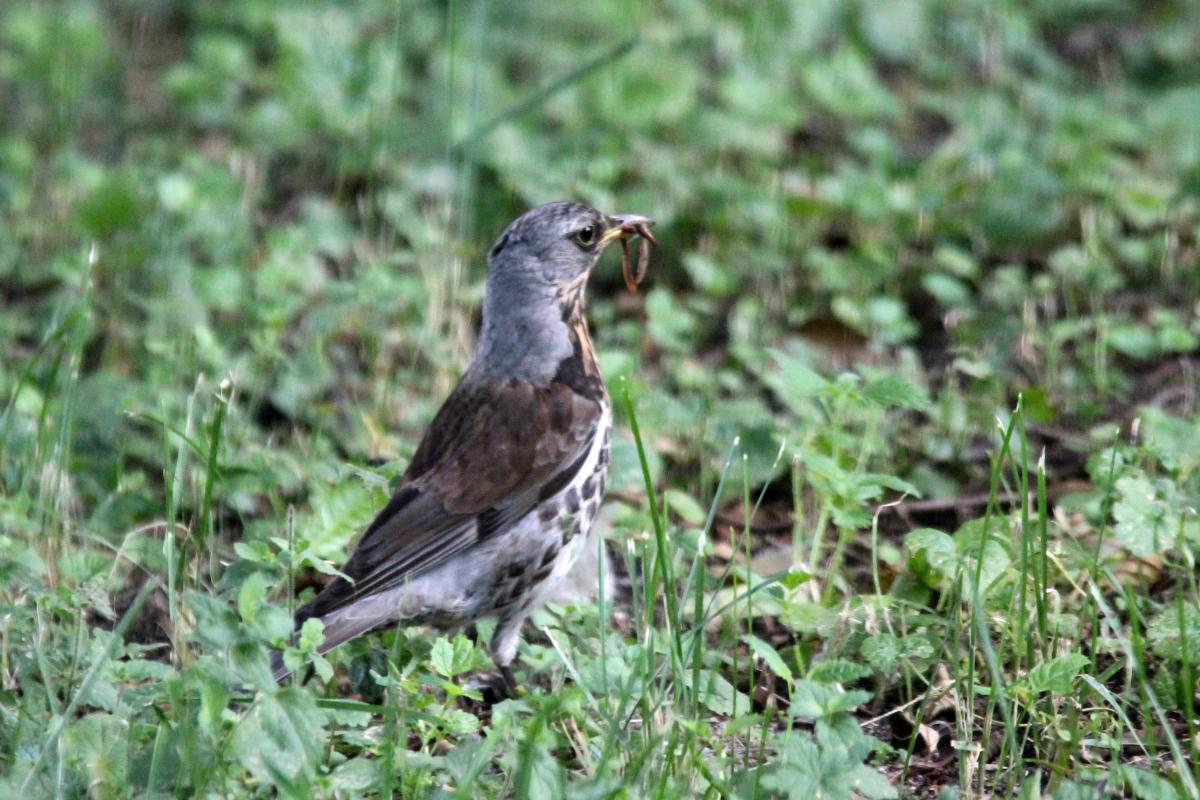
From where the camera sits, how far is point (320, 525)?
464 cm

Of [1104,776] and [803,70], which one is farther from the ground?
[803,70]

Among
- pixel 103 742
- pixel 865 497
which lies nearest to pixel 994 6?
pixel 865 497

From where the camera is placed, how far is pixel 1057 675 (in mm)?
3691

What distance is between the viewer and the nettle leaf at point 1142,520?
416cm

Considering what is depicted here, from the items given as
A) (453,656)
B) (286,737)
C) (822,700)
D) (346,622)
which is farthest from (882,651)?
(286,737)

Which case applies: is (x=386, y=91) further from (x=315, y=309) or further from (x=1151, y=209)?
(x=1151, y=209)

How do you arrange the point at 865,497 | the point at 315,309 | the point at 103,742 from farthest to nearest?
the point at 315,309 < the point at 865,497 < the point at 103,742

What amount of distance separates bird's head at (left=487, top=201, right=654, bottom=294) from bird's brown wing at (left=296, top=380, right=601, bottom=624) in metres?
0.34

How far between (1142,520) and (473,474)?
1682 millimetres

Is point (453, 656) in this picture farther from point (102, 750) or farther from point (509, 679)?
point (102, 750)

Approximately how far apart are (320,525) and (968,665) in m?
1.75

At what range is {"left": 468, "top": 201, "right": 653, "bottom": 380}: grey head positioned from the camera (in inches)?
193

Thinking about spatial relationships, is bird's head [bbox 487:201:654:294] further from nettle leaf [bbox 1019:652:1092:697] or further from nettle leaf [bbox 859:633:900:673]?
nettle leaf [bbox 1019:652:1092:697]

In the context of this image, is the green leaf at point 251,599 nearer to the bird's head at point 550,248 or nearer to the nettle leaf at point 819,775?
the nettle leaf at point 819,775
